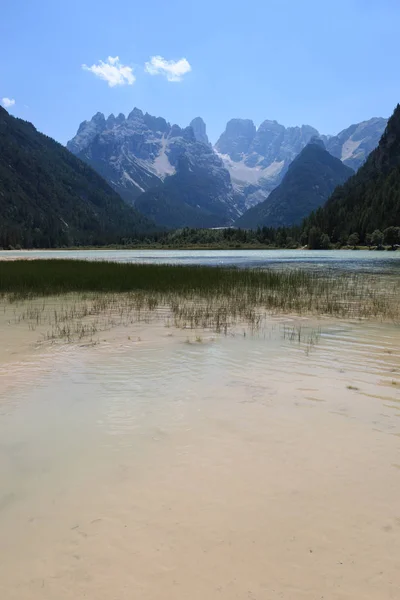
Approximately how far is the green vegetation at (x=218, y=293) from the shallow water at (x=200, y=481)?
25.7 ft

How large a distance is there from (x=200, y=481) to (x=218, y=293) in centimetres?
2050

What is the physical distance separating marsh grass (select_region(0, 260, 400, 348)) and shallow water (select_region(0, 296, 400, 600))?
550cm

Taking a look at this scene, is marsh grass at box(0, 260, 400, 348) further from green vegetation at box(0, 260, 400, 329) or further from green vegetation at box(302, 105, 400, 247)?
green vegetation at box(302, 105, 400, 247)

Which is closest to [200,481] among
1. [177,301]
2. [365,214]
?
[177,301]

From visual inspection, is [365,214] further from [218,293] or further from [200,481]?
[200,481]

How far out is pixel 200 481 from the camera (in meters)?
5.49

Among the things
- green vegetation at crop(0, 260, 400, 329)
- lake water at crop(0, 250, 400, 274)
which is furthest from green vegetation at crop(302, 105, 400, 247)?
green vegetation at crop(0, 260, 400, 329)

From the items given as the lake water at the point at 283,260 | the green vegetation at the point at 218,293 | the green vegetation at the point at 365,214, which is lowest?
the green vegetation at the point at 218,293

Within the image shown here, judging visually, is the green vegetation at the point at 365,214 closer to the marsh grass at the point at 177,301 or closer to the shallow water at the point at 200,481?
the marsh grass at the point at 177,301

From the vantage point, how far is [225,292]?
25.9 metres

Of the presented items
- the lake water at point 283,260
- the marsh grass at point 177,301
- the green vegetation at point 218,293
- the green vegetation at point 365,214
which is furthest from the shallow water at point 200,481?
the green vegetation at point 365,214

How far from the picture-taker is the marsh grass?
1747cm

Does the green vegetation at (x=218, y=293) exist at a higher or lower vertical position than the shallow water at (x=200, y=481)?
higher

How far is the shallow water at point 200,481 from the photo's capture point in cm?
387
